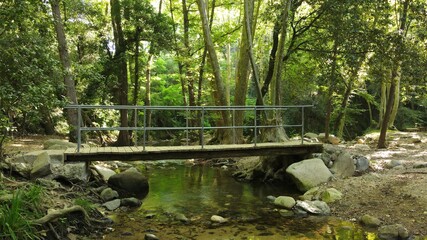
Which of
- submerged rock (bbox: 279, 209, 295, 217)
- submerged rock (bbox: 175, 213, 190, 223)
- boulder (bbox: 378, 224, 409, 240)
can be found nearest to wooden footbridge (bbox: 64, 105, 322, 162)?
submerged rock (bbox: 175, 213, 190, 223)

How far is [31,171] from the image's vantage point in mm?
7641

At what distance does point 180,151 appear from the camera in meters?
9.02

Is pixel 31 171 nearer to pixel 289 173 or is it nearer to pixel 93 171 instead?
pixel 93 171

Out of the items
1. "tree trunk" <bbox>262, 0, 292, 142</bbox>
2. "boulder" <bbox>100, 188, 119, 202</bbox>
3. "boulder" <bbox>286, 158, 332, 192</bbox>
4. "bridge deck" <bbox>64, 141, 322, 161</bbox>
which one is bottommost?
"boulder" <bbox>100, 188, 119, 202</bbox>

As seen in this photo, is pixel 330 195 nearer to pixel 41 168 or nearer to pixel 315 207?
pixel 315 207

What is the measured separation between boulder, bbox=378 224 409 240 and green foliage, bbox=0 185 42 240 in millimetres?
5304

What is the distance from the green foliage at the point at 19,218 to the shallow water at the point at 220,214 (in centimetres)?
133

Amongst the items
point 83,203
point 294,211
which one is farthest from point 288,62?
point 83,203

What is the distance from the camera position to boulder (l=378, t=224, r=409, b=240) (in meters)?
6.13

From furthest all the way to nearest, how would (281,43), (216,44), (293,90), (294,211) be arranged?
1. (293,90)
2. (216,44)
3. (281,43)
4. (294,211)

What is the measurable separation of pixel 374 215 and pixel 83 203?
17.8 ft

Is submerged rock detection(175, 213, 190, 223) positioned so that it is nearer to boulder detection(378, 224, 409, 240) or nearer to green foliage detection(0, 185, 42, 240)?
green foliage detection(0, 185, 42, 240)

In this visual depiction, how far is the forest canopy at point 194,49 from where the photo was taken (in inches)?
271

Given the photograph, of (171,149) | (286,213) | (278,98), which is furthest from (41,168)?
(278,98)
